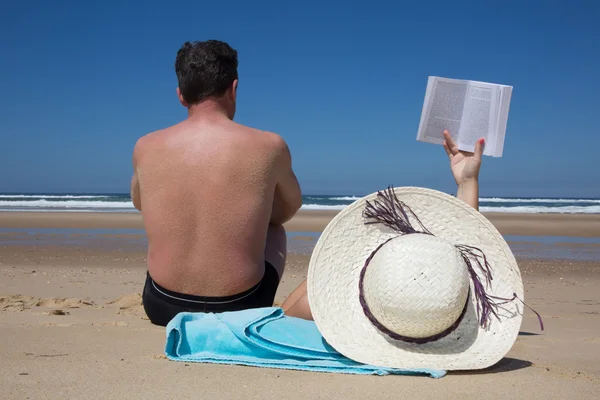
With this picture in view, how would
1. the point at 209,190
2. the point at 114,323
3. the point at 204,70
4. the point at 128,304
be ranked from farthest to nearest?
1. the point at 128,304
2. the point at 114,323
3. the point at 204,70
4. the point at 209,190

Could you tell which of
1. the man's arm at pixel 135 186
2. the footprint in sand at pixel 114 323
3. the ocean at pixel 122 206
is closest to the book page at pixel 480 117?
the man's arm at pixel 135 186

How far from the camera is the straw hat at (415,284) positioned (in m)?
2.28

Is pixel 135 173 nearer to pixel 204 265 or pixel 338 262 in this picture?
pixel 204 265

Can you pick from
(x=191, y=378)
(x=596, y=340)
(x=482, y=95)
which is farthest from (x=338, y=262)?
(x=596, y=340)

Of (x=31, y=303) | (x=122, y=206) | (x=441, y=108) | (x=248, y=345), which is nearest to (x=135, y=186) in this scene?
(x=248, y=345)

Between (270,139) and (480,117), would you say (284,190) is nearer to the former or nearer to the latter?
(270,139)

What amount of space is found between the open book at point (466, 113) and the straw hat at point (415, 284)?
0.83 metres

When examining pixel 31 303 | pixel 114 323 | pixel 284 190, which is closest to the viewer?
pixel 284 190

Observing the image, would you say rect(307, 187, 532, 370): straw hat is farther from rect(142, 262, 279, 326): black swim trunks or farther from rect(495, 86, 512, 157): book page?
rect(495, 86, 512, 157): book page

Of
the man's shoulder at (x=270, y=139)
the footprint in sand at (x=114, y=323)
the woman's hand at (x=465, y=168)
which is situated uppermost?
the man's shoulder at (x=270, y=139)

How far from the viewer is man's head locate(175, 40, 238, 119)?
281cm

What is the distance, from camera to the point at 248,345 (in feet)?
8.17

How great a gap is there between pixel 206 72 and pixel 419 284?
141cm

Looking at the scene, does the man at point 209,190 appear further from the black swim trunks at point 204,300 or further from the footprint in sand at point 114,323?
the footprint in sand at point 114,323
